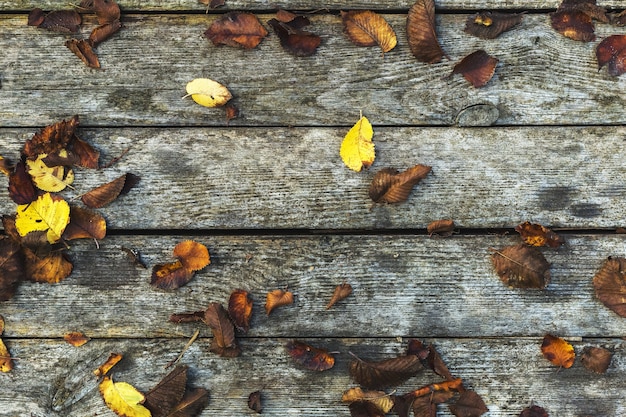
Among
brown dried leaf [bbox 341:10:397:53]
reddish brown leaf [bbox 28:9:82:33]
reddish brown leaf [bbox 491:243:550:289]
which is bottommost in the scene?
reddish brown leaf [bbox 491:243:550:289]

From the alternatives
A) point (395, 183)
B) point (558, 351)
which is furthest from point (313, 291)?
point (558, 351)

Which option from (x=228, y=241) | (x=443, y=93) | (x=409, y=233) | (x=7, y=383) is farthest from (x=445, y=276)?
(x=7, y=383)

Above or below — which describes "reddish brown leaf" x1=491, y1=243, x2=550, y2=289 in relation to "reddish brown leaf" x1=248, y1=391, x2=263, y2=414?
above

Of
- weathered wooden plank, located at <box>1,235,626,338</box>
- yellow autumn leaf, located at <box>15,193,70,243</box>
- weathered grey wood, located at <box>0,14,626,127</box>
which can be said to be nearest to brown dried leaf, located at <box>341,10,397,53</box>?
weathered grey wood, located at <box>0,14,626,127</box>

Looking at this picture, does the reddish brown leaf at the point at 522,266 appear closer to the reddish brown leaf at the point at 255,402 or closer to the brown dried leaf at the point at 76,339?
the reddish brown leaf at the point at 255,402

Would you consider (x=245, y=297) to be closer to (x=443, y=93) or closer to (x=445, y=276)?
(x=445, y=276)

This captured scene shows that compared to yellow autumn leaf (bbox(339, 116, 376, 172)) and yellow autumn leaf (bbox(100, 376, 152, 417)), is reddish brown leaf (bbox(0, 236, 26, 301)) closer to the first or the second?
yellow autumn leaf (bbox(100, 376, 152, 417))
